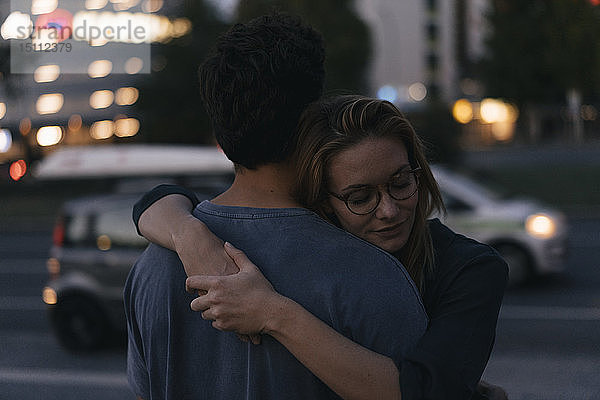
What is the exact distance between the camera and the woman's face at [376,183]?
5.14 feet

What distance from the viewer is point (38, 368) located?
23.0ft

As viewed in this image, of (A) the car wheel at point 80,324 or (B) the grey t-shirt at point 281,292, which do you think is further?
(A) the car wheel at point 80,324

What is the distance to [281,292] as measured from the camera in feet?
4.81

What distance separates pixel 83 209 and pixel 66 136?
61014 millimetres

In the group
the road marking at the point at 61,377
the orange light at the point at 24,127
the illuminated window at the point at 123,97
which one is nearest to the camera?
the road marking at the point at 61,377

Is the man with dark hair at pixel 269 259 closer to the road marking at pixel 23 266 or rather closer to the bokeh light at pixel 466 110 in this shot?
the road marking at pixel 23 266

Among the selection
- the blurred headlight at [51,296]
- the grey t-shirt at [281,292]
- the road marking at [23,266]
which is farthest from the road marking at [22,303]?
the grey t-shirt at [281,292]

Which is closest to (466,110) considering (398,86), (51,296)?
(398,86)

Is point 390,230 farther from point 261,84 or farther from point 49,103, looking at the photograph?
point 49,103

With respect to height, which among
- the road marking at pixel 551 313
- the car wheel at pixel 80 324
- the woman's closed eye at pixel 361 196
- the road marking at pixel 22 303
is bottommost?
the road marking at pixel 22 303

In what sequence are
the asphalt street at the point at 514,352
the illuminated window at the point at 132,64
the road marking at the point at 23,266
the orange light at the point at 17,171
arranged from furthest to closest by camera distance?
the illuminated window at the point at 132,64, the orange light at the point at 17,171, the road marking at the point at 23,266, the asphalt street at the point at 514,352

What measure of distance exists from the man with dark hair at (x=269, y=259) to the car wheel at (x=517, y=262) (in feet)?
27.6

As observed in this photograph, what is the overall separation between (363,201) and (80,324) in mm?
6426

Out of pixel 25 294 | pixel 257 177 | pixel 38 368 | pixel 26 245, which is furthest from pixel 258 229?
pixel 26 245
